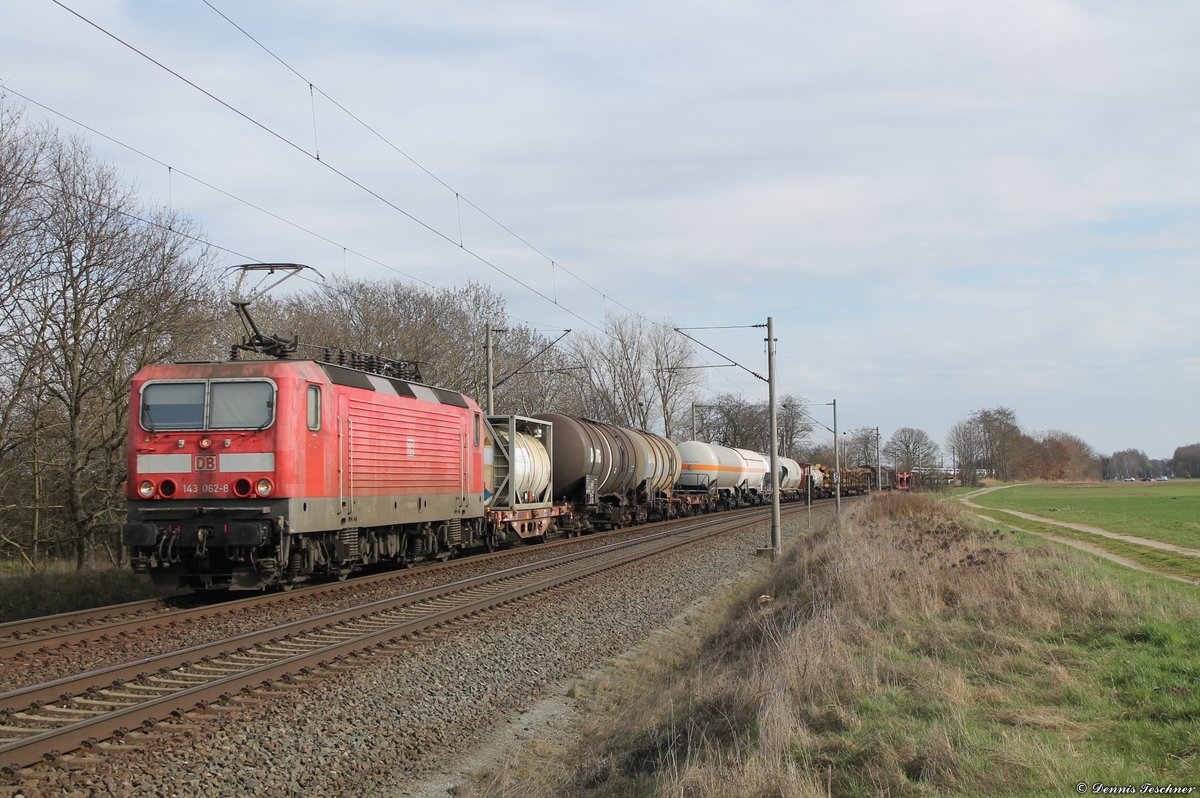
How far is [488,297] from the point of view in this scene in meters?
50.0

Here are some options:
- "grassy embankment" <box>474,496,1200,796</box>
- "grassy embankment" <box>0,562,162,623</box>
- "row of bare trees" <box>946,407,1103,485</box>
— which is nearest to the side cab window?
"grassy embankment" <box>0,562,162,623</box>

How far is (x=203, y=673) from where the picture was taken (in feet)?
29.7

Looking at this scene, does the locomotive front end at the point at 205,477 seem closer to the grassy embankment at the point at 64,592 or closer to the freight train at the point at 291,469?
the freight train at the point at 291,469

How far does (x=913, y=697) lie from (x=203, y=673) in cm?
652

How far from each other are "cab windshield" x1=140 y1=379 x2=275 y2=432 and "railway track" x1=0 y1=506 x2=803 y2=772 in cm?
324

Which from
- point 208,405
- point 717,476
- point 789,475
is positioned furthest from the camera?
point 789,475

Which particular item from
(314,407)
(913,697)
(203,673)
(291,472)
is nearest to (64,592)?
(291,472)

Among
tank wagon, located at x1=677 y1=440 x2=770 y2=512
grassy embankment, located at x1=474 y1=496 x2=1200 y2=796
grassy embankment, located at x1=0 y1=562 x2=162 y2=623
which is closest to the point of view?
grassy embankment, located at x1=474 y1=496 x2=1200 y2=796

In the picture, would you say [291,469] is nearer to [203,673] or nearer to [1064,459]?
[203,673]

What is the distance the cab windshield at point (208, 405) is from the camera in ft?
44.5

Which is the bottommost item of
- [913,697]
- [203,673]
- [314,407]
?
[203,673]

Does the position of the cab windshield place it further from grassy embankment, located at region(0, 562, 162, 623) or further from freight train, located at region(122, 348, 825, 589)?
grassy embankment, located at region(0, 562, 162, 623)

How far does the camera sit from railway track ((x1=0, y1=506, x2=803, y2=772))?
702cm

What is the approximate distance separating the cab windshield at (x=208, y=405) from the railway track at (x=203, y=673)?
10.6ft
